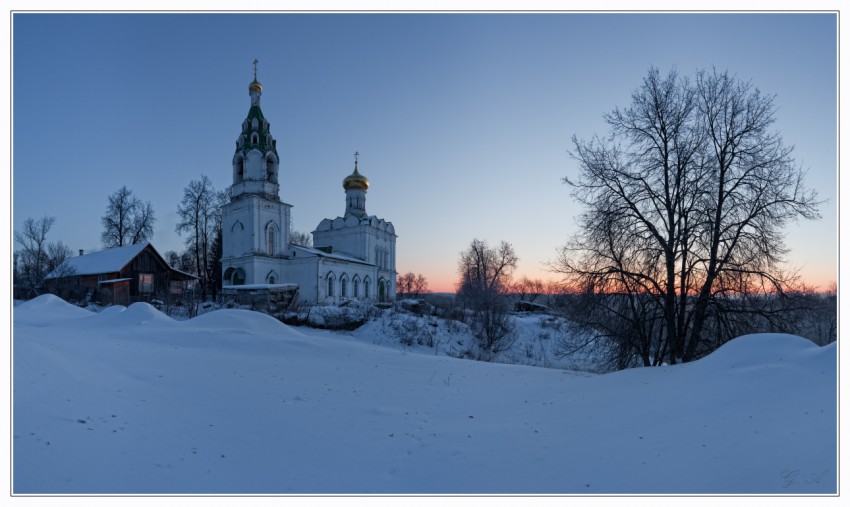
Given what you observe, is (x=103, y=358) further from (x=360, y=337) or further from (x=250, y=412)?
(x=360, y=337)

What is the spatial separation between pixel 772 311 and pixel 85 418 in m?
13.4

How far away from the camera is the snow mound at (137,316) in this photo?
1467 cm

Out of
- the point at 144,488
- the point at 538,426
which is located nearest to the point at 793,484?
the point at 538,426

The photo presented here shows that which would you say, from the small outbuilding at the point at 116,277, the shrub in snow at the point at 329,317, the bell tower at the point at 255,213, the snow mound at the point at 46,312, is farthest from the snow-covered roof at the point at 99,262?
the shrub in snow at the point at 329,317

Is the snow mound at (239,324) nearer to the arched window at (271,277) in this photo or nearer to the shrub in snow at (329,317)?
the shrub in snow at (329,317)

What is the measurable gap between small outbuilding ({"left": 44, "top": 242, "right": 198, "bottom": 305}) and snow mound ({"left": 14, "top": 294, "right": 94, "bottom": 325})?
24.7 feet

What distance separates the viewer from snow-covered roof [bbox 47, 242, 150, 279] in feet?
98.9

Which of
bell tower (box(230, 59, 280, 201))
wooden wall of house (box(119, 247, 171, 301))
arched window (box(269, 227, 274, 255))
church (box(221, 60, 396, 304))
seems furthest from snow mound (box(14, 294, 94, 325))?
bell tower (box(230, 59, 280, 201))

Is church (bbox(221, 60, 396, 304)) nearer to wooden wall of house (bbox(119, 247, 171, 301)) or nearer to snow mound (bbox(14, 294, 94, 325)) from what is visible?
wooden wall of house (bbox(119, 247, 171, 301))

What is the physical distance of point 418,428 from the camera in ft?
19.6

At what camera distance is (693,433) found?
5.11m

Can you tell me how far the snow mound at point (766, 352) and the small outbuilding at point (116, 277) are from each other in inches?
1130

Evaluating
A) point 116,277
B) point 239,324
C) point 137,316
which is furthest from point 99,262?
point 239,324

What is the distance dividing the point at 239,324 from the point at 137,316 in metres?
3.97
